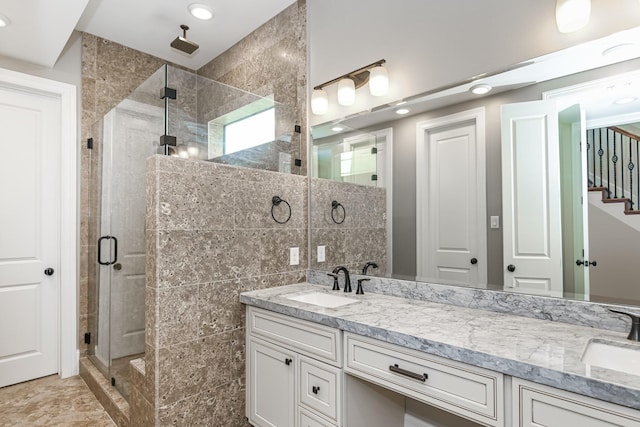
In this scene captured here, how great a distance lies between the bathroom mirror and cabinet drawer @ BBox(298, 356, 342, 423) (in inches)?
27.8

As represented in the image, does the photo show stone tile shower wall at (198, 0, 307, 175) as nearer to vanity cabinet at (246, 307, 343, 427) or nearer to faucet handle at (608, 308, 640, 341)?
vanity cabinet at (246, 307, 343, 427)

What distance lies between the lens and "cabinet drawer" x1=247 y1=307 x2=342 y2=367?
1539mm

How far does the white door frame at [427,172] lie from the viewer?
1682 millimetres

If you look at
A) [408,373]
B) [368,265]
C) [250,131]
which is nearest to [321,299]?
[368,265]

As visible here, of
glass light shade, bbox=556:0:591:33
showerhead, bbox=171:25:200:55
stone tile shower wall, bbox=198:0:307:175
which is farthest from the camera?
showerhead, bbox=171:25:200:55

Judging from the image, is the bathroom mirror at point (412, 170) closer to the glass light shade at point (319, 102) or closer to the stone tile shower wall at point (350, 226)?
the stone tile shower wall at point (350, 226)

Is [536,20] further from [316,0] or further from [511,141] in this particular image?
[316,0]

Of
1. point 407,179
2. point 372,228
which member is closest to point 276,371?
point 372,228

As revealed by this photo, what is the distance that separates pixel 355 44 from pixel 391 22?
0.29 meters

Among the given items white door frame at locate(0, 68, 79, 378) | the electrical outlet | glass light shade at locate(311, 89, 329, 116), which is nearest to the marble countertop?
the electrical outlet

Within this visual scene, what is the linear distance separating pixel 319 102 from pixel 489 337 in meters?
1.85

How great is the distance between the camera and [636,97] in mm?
1290

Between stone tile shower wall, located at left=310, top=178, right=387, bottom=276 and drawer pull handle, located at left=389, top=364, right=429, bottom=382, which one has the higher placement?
stone tile shower wall, located at left=310, top=178, right=387, bottom=276

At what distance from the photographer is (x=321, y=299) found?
2113mm
